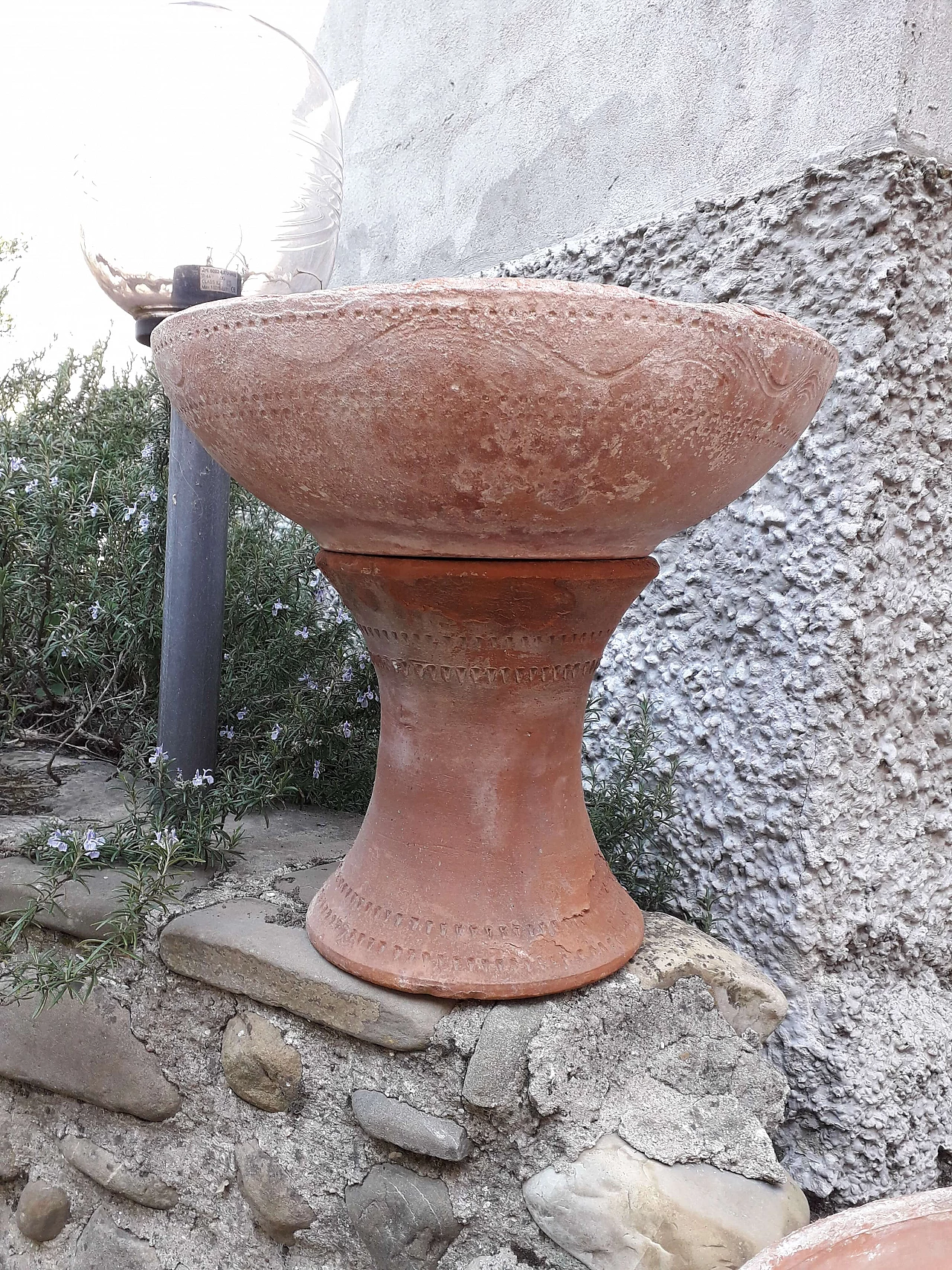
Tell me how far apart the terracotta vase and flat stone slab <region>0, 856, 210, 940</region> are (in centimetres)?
31

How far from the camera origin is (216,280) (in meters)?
1.58

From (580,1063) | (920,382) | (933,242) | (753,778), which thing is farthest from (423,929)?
(933,242)

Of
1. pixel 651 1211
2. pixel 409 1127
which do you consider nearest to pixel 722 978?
pixel 651 1211

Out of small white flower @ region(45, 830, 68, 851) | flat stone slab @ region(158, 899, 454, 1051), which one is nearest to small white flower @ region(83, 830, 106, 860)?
small white flower @ region(45, 830, 68, 851)

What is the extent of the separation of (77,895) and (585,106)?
1.74m

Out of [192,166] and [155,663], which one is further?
[155,663]

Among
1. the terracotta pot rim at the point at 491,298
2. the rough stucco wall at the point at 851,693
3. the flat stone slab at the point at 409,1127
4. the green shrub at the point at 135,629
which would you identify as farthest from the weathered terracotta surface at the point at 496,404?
the green shrub at the point at 135,629

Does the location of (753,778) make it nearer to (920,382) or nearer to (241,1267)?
(920,382)

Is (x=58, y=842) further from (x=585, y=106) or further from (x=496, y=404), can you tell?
(x=585, y=106)

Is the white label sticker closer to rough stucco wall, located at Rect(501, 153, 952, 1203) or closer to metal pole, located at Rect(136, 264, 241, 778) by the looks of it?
metal pole, located at Rect(136, 264, 241, 778)

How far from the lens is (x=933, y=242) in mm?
1391

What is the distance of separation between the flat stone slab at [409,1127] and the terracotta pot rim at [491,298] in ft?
2.91

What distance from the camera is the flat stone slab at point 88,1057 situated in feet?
4.23

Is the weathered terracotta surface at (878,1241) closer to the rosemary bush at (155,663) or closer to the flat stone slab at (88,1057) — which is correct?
the rosemary bush at (155,663)
